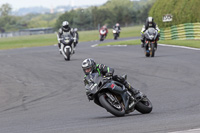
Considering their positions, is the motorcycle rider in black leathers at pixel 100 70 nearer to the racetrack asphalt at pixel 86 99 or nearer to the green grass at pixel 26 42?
the racetrack asphalt at pixel 86 99

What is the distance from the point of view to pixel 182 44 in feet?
87.1

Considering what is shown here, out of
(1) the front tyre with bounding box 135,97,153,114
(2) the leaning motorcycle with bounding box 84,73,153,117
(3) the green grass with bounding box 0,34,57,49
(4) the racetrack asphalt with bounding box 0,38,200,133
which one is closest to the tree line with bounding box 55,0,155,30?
(3) the green grass with bounding box 0,34,57,49

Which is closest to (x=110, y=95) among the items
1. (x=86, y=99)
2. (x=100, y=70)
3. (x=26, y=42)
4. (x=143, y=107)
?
(x=100, y=70)

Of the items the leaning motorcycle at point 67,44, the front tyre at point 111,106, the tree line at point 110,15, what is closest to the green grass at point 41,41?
the tree line at point 110,15

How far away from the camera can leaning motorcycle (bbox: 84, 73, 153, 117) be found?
25.6ft

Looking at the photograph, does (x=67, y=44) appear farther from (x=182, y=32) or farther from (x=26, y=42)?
(x=26, y=42)

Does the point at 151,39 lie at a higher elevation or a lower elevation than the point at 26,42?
higher

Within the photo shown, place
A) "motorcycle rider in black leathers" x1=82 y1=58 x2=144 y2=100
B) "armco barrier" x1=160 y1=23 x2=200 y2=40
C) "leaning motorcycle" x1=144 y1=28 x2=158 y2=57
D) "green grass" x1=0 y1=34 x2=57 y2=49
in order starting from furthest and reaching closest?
"green grass" x1=0 y1=34 x2=57 y2=49 < "armco barrier" x1=160 y1=23 x2=200 y2=40 < "leaning motorcycle" x1=144 y1=28 x2=158 y2=57 < "motorcycle rider in black leathers" x1=82 y1=58 x2=144 y2=100

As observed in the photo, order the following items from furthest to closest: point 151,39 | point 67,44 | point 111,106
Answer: point 67,44 < point 151,39 < point 111,106

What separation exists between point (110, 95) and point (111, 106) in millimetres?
194

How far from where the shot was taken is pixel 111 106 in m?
7.79

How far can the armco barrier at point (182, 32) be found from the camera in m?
30.3

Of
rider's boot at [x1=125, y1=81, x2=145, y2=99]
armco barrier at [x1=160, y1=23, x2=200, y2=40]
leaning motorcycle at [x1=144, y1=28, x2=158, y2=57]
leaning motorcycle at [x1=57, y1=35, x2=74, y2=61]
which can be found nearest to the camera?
rider's boot at [x1=125, y1=81, x2=145, y2=99]

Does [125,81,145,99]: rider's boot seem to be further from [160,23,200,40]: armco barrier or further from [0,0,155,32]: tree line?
[0,0,155,32]: tree line
